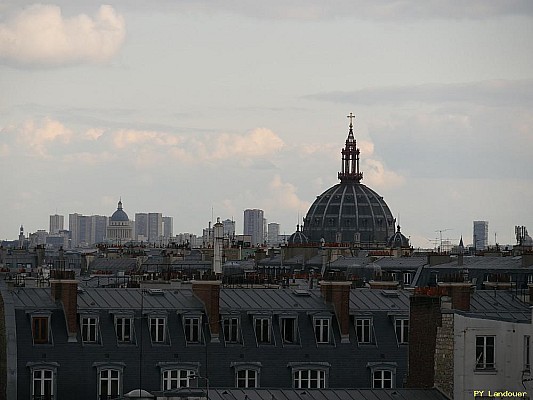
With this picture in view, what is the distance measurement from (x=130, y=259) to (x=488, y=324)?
328 ft

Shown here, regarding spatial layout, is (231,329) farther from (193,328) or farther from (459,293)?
(459,293)

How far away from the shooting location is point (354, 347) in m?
55.4

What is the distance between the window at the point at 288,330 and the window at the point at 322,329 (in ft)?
2.22

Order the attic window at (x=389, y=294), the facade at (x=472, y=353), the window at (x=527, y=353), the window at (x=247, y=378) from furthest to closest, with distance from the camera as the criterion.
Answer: the attic window at (x=389, y=294) < the window at (x=247, y=378) < the facade at (x=472, y=353) < the window at (x=527, y=353)

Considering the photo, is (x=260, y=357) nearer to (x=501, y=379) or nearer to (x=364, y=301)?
(x=364, y=301)

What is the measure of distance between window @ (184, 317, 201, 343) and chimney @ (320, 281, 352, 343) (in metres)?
4.34

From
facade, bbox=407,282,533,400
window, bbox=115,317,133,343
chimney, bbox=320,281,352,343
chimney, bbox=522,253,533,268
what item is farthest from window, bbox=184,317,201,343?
chimney, bbox=522,253,533,268

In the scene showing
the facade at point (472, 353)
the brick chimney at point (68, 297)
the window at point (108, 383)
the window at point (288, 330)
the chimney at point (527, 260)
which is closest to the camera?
the facade at point (472, 353)

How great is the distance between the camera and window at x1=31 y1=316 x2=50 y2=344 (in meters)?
52.6

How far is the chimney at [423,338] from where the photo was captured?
43.0m

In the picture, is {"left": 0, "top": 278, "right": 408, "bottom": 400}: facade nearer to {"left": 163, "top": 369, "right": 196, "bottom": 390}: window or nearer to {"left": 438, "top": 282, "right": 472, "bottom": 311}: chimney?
{"left": 163, "top": 369, "right": 196, "bottom": 390}: window

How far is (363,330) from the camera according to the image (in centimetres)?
5606

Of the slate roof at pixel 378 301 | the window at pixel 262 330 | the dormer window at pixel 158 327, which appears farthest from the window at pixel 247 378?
the slate roof at pixel 378 301

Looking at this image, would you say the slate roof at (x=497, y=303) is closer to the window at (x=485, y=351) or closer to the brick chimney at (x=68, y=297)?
the window at (x=485, y=351)
